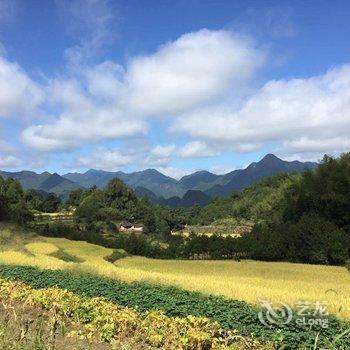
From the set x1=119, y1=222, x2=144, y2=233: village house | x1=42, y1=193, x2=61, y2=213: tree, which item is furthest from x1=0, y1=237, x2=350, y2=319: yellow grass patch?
x1=42, y1=193, x2=61, y2=213: tree

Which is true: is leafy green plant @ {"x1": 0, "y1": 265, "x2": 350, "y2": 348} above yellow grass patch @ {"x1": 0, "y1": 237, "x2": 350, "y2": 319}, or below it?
above

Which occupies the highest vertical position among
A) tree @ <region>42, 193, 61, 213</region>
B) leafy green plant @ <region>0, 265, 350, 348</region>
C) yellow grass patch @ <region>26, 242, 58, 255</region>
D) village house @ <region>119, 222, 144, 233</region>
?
tree @ <region>42, 193, 61, 213</region>

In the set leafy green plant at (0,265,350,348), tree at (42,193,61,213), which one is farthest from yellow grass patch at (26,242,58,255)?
tree at (42,193,61,213)

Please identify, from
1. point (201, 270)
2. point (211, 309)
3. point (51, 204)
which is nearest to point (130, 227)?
point (51, 204)

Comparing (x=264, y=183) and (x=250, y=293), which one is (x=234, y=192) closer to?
(x=264, y=183)

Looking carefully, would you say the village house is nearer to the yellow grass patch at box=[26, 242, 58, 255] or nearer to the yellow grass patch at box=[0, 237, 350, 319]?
the yellow grass patch at box=[0, 237, 350, 319]

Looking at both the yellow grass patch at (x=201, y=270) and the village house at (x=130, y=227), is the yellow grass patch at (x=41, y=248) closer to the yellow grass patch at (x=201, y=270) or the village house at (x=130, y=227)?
the yellow grass patch at (x=201, y=270)

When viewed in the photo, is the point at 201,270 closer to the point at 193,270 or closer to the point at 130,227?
the point at 193,270

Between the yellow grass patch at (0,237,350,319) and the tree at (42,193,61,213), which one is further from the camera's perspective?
the tree at (42,193,61,213)

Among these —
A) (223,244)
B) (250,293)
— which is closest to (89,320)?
(250,293)

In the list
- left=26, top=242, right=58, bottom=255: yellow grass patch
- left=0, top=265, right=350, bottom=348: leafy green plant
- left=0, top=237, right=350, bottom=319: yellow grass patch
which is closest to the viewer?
left=0, top=265, right=350, bottom=348: leafy green plant

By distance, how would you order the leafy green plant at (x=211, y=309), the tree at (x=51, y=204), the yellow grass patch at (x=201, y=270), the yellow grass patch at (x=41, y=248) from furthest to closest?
the tree at (x=51, y=204)
the yellow grass patch at (x=41, y=248)
the yellow grass patch at (x=201, y=270)
the leafy green plant at (x=211, y=309)

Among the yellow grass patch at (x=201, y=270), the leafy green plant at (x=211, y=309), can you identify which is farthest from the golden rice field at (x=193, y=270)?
the leafy green plant at (x=211, y=309)

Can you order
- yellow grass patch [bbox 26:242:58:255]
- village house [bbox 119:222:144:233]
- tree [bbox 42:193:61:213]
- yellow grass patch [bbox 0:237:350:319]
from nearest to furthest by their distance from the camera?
yellow grass patch [bbox 0:237:350:319] → yellow grass patch [bbox 26:242:58:255] → village house [bbox 119:222:144:233] → tree [bbox 42:193:61:213]
